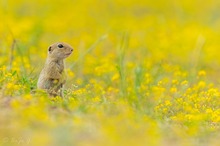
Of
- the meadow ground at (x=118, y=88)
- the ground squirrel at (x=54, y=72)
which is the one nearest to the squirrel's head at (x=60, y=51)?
the ground squirrel at (x=54, y=72)

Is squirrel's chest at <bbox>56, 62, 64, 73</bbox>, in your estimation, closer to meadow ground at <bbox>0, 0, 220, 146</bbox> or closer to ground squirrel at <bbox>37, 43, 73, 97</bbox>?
ground squirrel at <bbox>37, 43, 73, 97</bbox>

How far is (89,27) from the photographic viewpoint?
1928 cm

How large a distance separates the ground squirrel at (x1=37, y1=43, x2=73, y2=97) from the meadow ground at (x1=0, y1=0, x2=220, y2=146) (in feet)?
0.48

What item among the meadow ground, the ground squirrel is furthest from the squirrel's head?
the meadow ground

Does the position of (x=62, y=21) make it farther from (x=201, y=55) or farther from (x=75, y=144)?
(x=75, y=144)

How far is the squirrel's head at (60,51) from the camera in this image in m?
8.71

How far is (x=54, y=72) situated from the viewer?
8.44 meters

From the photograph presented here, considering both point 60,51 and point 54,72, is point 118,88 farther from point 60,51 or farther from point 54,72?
point 54,72

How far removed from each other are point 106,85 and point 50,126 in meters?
4.42

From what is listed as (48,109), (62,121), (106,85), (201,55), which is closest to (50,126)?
(62,121)

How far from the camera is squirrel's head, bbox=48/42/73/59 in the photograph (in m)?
8.71

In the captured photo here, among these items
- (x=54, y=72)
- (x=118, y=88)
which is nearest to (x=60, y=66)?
(x=54, y=72)

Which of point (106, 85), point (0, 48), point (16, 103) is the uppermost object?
point (0, 48)

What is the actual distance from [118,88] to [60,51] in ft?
6.13
